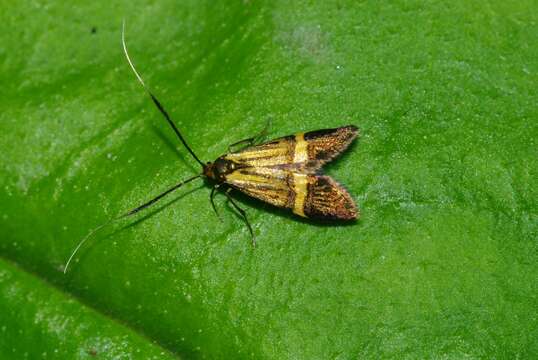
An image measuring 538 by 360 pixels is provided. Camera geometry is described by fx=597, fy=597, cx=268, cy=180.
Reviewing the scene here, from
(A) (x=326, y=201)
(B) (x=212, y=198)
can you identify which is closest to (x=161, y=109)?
(B) (x=212, y=198)

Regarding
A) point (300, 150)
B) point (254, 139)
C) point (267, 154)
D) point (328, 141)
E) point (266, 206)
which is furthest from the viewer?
point (267, 154)

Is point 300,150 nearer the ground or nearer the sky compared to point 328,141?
Answer: nearer the ground

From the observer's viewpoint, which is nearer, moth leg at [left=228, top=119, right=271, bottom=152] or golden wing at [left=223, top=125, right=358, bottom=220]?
A: golden wing at [left=223, top=125, right=358, bottom=220]

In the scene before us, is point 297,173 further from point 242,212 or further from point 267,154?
point 242,212

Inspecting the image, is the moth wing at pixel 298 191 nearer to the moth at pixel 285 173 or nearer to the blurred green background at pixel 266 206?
the moth at pixel 285 173

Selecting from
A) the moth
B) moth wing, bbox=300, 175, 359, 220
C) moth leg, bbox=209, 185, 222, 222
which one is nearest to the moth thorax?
the moth

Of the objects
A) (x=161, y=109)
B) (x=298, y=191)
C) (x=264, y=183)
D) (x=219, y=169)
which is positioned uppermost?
(x=161, y=109)

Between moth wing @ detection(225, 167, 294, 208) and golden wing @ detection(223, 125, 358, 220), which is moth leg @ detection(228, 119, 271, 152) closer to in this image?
golden wing @ detection(223, 125, 358, 220)
